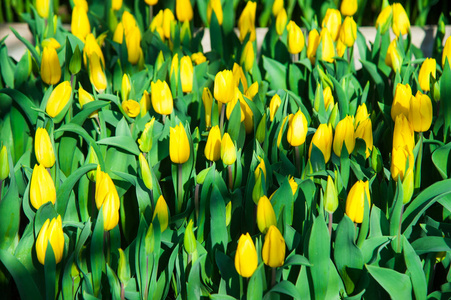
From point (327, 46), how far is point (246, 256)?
0.98m

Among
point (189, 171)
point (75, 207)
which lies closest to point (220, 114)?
point (189, 171)

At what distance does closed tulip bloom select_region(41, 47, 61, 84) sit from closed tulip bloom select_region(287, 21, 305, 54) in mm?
780

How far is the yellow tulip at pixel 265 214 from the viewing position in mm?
1013

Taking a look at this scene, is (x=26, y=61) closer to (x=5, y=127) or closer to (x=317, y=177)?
(x=5, y=127)

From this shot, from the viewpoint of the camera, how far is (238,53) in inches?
73.6

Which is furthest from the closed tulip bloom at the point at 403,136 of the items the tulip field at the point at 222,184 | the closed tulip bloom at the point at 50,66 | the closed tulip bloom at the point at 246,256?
the closed tulip bloom at the point at 50,66

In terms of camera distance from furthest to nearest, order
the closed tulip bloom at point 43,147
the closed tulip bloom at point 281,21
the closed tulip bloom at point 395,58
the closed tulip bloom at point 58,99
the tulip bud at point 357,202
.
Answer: the closed tulip bloom at point 281,21 < the closed tulip bloom at point 395,58 < the closed tulip bloom at point 58,99 < the closed tulip bloom at point 43,147 < the tulip bud at point 357,202

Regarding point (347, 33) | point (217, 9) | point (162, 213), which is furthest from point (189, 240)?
point (217, 9)

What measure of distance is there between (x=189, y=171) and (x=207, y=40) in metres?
1.15

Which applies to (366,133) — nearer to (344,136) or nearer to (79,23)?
(344,136)

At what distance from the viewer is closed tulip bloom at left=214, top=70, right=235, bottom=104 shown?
1.31m

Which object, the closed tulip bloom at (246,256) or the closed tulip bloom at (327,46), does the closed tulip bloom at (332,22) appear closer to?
the closed tulip bloom at (327,46)

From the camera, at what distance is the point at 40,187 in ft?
3.59

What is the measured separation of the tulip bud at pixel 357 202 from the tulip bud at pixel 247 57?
77 centimetres
